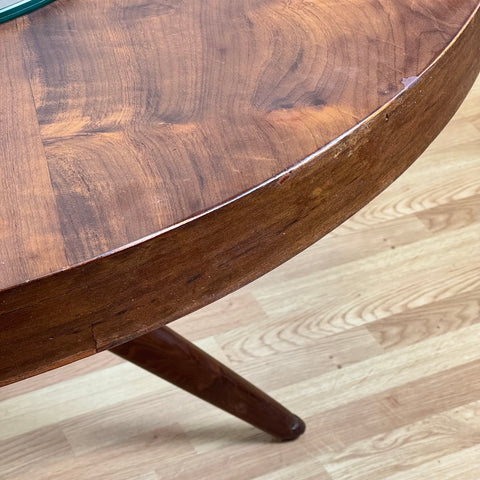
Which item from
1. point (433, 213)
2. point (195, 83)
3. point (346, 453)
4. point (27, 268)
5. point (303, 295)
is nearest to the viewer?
point (27, 268)

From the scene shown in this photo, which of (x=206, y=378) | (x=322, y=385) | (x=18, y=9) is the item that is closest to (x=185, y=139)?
(x=18, y=9)

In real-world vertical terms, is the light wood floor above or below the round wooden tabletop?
below

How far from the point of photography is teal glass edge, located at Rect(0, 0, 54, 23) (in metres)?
0.58

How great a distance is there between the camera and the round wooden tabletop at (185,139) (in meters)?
0.42

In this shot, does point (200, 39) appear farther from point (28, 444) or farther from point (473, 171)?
point (473, 171)

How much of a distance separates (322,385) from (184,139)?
0.76m

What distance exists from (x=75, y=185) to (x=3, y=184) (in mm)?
42

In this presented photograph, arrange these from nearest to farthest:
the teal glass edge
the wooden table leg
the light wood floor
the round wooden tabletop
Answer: the round wooden tabletop → the teal glass edge → the wooden table leg → the light wood floor

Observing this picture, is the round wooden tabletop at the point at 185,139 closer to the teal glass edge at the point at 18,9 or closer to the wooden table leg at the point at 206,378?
the teal glass edge at the point at 18,9

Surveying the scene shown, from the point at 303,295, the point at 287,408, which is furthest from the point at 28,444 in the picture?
the point at 303,295

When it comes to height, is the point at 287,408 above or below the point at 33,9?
below

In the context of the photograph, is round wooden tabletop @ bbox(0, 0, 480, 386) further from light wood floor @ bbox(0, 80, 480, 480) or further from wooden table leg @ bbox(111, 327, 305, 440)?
light wood floor @ bbox(0, 80, 480, 480)

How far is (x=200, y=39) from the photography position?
1.82 ft

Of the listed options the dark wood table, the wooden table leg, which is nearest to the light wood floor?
the wooden table leg
